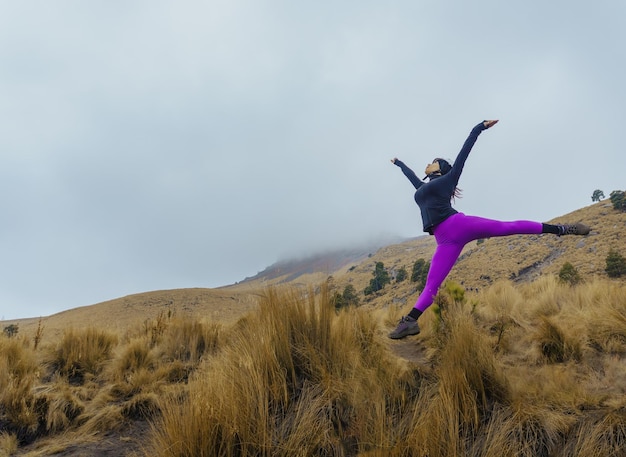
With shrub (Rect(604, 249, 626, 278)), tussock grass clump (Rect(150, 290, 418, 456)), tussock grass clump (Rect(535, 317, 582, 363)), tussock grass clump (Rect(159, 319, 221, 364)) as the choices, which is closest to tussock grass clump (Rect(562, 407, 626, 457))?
tussock grass clump (Rect(150, 290, 418, 456))

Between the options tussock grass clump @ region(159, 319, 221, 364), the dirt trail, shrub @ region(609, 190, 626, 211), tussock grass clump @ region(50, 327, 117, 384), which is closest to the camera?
tussock grass clump @ region(50, 327, 117, 384)

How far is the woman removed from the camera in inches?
161

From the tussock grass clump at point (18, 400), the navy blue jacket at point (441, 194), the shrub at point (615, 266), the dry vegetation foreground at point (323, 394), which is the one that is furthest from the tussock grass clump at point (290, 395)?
the shrub at point (615, 266)

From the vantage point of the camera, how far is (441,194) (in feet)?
13.9

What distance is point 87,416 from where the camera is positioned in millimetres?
3234

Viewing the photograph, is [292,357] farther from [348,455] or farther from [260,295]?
[348,455]

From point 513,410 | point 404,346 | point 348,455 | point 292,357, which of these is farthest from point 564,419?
point 404,346

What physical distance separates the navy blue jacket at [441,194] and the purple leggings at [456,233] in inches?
3.9

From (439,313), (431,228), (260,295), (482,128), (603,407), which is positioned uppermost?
(482,128)

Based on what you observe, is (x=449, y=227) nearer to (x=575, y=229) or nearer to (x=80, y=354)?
(x=575, y=229)

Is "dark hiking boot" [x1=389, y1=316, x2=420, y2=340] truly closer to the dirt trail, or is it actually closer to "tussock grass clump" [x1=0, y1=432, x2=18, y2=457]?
the dirt trail

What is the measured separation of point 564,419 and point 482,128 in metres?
3.05

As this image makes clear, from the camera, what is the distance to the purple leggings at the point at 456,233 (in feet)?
13.5

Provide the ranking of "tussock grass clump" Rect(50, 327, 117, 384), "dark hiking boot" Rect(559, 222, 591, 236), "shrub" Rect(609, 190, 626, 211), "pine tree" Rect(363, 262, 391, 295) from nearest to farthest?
→ 1. "dark hiking boot" Rect(559, 222, 591, 236)
2. "tussock grass clump" Rect(50, 327, 117, 384)
3. "shrub" Rect(609, 190, 626, 211)
4. "pine tree" Rect(363, 262, 391, 295)
